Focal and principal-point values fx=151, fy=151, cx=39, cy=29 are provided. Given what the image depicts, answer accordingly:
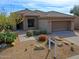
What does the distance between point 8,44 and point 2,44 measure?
0.64 meters

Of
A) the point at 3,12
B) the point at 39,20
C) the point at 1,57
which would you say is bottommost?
the point at 1,57

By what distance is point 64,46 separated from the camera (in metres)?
15.0

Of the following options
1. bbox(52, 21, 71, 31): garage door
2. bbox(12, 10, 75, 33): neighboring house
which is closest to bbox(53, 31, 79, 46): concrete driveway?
bbox(12, 10, 75, 33): neighboring house

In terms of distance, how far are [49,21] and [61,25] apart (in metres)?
3.46

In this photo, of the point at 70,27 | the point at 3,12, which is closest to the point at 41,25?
the point at 70,27

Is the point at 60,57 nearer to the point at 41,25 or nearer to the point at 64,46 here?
the point at 64,46

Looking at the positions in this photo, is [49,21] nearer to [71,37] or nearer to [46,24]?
[46,24]

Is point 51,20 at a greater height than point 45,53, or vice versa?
point 51,20

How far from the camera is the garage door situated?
27234 mm

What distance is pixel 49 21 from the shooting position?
25438 millimetres

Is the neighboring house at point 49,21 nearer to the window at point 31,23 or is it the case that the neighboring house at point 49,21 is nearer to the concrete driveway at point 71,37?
the window at point 31,23

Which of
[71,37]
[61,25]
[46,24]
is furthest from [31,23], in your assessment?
[71,37]

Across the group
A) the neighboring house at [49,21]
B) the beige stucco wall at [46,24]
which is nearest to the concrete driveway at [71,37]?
the beige stucco wall at [46,24]

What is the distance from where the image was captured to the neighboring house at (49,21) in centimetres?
2578
